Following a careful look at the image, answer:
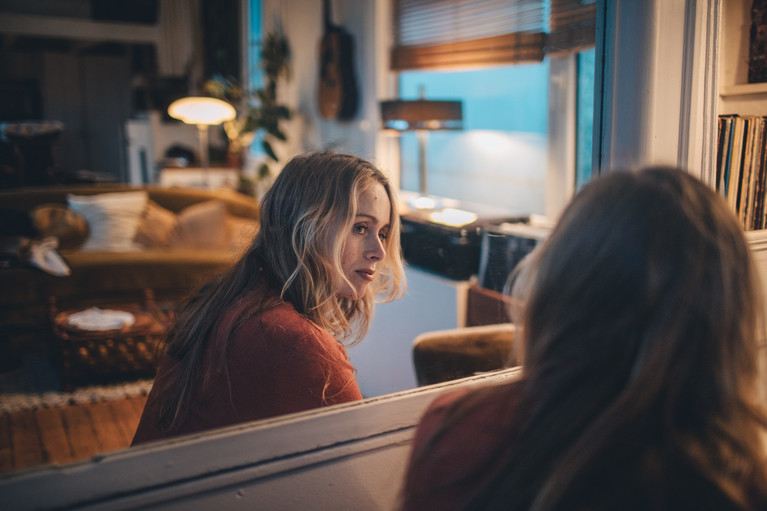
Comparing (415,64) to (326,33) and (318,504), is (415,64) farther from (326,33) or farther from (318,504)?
(318,504)

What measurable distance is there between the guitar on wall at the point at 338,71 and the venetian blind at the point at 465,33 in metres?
0.44

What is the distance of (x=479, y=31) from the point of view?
331cm

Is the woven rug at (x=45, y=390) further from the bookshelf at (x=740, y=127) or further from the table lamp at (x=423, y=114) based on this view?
the bookshelf at (x=740, y=127)

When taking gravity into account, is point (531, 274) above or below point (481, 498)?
above

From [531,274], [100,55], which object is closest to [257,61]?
[100,55]

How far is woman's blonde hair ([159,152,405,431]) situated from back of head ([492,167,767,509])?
584 millimetres

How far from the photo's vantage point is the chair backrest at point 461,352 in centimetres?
189

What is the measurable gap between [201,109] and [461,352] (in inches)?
141

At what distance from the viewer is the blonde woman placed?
1.03 metres

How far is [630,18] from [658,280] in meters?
0.87

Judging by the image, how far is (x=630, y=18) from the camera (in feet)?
4.19

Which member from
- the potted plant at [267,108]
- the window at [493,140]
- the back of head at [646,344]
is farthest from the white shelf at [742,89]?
the potted plant at [267,108]

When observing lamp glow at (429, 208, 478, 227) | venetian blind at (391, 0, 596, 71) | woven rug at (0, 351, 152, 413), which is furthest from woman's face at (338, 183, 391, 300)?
woven rug at (0, 351, 152, 413)

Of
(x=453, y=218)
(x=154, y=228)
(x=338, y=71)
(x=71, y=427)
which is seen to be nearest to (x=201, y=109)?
(x=154, y=228)
